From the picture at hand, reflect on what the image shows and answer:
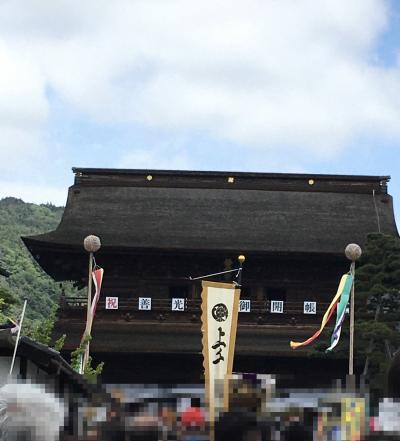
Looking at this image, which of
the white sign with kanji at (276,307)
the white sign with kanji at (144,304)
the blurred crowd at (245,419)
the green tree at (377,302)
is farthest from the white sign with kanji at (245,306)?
A: the blurred crowd at (245,419)

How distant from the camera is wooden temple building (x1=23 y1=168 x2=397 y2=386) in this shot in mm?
32281

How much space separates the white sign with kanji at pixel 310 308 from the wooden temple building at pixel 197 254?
0.10 feet

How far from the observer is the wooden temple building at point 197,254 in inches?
1271

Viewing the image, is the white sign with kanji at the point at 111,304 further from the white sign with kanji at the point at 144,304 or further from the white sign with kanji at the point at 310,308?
the white sign with kanji at the point at 310,308

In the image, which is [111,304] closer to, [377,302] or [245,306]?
[245,306]

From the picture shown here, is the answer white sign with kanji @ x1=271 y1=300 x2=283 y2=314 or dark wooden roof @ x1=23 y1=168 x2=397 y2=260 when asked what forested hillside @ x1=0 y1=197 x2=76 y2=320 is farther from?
white sign with kanji @ x1=271 y1=300 x2=283 y2=314

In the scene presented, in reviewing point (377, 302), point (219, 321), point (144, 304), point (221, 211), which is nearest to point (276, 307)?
point (144, 304)

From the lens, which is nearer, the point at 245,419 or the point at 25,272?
the point at 245,419

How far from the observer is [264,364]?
32.4 metres

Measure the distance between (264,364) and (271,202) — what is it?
6.59 m

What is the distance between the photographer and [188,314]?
3294 cm

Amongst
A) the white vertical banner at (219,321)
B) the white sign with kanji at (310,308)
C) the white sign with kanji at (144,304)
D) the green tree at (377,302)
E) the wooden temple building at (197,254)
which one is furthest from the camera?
the white sign with kanji at (144,304)

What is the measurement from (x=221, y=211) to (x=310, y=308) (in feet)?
17.0

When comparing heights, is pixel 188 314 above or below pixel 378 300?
above
